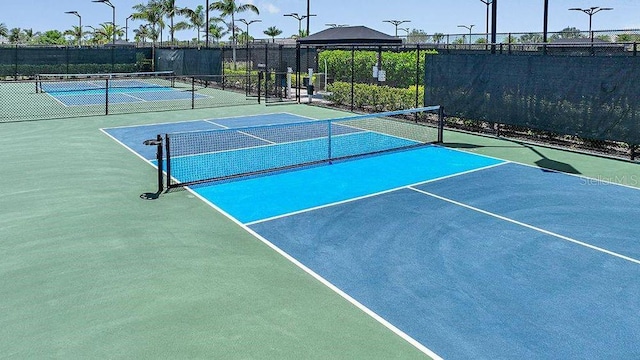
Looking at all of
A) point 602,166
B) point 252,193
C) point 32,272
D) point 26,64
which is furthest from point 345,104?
point 26,64

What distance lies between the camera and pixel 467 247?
336 inches

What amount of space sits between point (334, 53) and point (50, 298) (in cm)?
3700

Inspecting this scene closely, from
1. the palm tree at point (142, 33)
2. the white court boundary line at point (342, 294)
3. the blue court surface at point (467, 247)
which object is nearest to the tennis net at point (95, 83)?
the blue court surface at point (467, 247)

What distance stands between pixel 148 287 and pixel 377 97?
60.5ft


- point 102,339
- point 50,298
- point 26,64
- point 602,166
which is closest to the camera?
point 102,339

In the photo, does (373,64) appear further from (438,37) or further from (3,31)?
(3,31)

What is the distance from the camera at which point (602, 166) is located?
571 inches

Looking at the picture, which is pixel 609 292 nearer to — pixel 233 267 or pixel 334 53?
pixel 233 267

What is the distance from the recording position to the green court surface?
5.68 m

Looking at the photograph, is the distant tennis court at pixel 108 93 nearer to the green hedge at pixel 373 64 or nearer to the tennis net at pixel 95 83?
the tennis net at pixel 95 83

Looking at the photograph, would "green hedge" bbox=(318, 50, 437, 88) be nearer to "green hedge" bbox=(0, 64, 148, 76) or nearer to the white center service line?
"green hedge" bbox=(0, 64, 148, 76)

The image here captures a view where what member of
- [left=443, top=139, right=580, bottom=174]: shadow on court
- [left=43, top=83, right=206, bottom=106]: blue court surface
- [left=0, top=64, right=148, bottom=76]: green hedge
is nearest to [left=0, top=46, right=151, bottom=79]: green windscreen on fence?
[left=0, top=64, right=148, bottom=76]: green hedge

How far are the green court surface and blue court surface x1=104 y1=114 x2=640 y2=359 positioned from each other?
484mm

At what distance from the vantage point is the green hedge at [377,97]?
22828 mm
